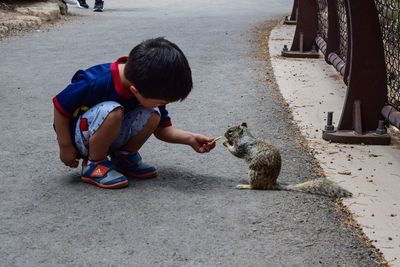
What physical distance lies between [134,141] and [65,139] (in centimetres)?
34

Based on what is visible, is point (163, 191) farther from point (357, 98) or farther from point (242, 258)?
point (357, 98)

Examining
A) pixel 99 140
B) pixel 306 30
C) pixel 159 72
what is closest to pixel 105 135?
pixel 99 140

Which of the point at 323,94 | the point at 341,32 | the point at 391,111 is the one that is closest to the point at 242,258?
the point at 391,111

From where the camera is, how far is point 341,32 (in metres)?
6.37

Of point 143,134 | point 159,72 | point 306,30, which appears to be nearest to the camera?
point 159,72

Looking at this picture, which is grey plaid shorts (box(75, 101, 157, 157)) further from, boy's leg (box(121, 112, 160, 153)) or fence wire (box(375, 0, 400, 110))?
fence wire (box(375, 0, 400, 110))

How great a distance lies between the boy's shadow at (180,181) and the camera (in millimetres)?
3560

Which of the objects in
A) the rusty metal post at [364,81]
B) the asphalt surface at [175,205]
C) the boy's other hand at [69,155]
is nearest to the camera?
the asphalt surface at [175,205]

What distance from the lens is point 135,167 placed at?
145 inches

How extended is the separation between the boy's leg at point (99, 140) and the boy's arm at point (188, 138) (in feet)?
1.13

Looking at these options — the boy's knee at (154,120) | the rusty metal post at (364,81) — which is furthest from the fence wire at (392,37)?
the boy's knee at (154,120)

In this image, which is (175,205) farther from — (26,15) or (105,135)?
(26,15)

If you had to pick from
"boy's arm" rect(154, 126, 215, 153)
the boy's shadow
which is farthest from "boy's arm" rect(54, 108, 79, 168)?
"boy's arm" rect(154, 126, 215, 153)

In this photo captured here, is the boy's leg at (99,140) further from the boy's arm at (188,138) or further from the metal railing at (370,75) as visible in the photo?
the metal railing at (370,75)
